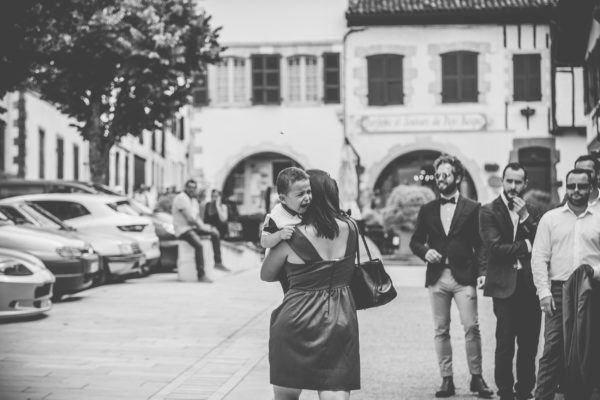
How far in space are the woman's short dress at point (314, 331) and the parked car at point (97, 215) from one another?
525 inches

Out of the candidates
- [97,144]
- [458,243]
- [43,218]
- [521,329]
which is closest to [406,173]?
[97,144]

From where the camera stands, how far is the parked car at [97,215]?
18.9m

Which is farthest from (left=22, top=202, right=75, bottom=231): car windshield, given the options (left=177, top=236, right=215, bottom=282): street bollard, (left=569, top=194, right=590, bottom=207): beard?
(left=569, top=194, right=590, bottom=207): beard

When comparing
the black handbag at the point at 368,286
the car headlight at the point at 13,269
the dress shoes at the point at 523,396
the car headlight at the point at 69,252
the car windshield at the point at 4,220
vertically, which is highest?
the car windshield at the point at 4,220

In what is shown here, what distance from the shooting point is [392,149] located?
114 ft

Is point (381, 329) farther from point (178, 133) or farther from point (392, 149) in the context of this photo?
point (178, 133)

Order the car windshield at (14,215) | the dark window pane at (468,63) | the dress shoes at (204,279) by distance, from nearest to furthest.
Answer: the car windshield at (14,215), the dress shoes at (204,279), the dark window pane at (468,63)

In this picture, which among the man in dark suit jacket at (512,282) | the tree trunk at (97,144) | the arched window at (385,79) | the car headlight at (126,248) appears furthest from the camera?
the arched window at (385,79)

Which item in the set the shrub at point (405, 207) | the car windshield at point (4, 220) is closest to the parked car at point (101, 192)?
the car windshield at point (4, 220)

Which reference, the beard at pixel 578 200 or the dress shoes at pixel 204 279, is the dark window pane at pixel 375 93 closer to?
the dress shoes at pixel 204 279

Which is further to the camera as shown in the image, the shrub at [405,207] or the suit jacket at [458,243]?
the shrub at [405,207]

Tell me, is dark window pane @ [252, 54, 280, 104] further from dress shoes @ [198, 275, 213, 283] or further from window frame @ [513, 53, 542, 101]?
dress shoes @ [198, 275, 213, 283]

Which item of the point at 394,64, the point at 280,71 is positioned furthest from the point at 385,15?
the point at 280,71

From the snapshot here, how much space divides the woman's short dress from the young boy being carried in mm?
75
